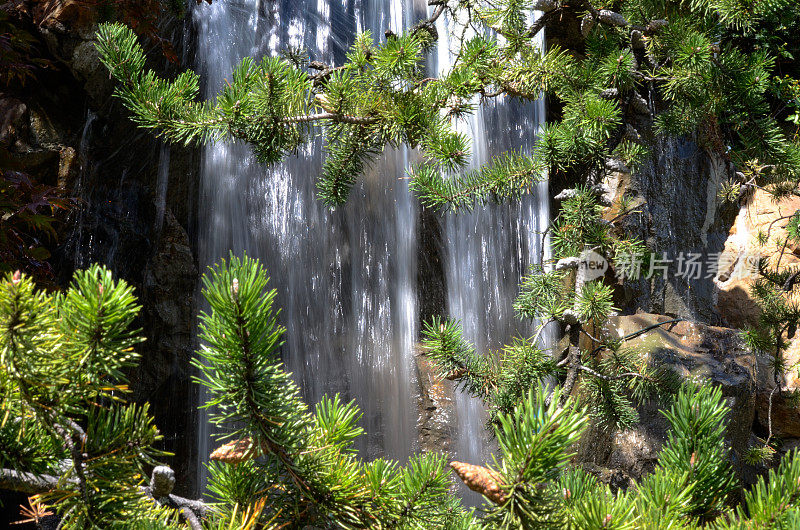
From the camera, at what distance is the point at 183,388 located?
3.91 metres

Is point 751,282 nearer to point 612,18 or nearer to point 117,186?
Result: point 612,18

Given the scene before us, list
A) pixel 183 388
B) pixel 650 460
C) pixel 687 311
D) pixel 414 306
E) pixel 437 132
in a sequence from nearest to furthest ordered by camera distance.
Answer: pixel 437 132 → pixel 650 460 → pixel 687 311 → pixel 183 388 → pixel 414 306

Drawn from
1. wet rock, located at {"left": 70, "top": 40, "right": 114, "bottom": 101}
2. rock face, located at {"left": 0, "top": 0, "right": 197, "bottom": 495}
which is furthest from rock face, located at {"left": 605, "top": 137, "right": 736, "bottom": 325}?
wet rock, located at {"left": 70, "top": 40, "right": 114, "bottom": 101}

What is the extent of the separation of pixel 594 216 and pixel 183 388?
3492mm

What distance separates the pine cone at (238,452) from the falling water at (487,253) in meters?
3.36

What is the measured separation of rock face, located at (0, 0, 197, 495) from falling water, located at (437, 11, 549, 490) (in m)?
1.89

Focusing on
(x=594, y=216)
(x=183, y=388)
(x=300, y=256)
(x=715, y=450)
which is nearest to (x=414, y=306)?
(x=300, y=256)

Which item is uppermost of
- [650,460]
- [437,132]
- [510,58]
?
[510,58]

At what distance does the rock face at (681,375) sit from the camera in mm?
2297

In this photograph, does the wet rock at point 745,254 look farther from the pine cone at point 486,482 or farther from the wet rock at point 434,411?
the pine cone at point 486,482

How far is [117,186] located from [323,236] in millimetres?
1458

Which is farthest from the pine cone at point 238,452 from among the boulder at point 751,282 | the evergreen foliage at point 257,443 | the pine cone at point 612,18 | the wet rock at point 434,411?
the wet rock at point 434,411

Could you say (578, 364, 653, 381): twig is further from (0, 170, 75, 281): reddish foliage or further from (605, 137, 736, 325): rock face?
(0, 170, 75, 281): reddish foliage

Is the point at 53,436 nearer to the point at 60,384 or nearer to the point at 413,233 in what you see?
the point at 60,384
